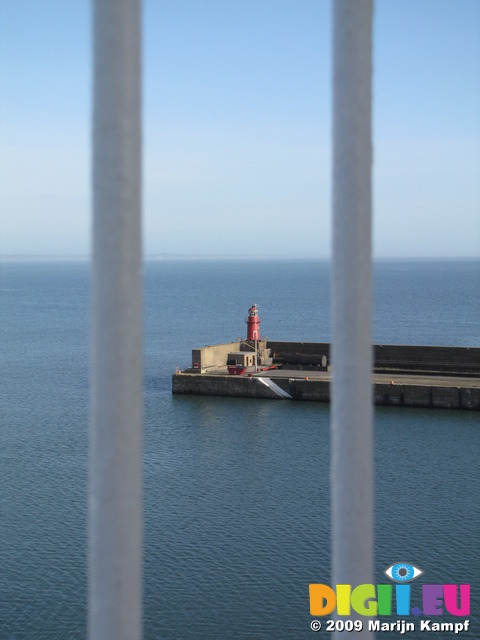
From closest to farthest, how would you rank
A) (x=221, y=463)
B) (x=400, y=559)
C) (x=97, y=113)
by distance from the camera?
(x=97, y=113), (x=400, y=559), (x=221, y=463)

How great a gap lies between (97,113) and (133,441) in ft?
5.37

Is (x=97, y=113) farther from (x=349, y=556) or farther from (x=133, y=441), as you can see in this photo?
(x=349, y=556)

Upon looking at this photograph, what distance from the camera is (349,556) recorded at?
16.2 feet

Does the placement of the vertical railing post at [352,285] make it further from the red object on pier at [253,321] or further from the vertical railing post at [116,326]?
the red object on pier at [253,321]

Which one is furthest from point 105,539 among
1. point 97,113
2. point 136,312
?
point 97,113

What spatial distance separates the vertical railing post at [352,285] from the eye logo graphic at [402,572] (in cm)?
1240

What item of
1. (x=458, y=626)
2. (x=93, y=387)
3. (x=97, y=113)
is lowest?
→ (x=458, y=626)

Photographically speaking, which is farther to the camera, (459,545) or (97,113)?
(459,545)

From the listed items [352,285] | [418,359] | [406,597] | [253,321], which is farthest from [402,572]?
[418,359]

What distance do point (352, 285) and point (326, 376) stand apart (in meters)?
32.9

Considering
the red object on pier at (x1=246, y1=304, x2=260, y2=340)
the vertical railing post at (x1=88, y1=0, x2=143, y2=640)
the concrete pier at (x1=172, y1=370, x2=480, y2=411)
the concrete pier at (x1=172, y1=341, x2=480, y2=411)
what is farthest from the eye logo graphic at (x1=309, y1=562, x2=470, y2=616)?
the red object on pier at (x1=246, y1=304, x2=260, y2=340)

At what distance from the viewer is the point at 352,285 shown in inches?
187

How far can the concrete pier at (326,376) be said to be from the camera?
3350 cm

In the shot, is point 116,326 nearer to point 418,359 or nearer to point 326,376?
point 326,376
